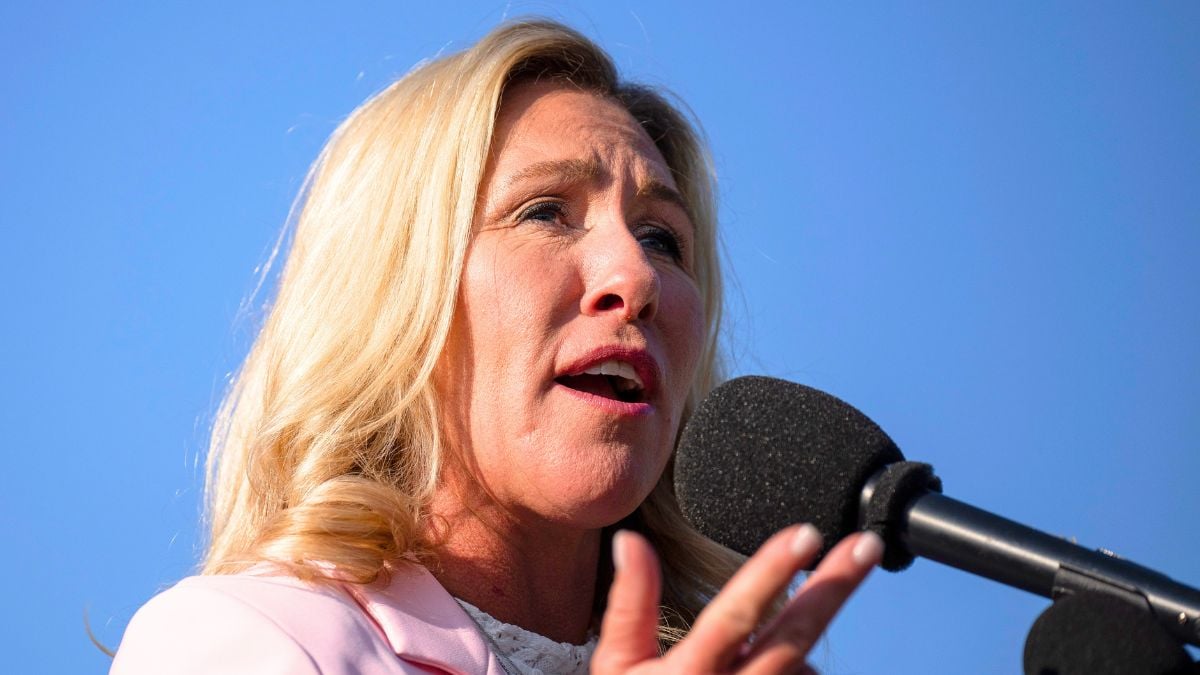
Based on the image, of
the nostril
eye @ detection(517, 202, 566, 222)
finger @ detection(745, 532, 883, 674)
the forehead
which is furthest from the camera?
the forehead

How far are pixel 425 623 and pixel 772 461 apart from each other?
3.15 feet

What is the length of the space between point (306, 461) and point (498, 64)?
3.78 ft

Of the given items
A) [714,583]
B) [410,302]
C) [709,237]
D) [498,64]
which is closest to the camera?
[410,302]

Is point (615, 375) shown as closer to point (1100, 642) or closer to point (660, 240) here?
point (660, 240)

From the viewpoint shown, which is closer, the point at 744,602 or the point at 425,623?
the point at 744,602

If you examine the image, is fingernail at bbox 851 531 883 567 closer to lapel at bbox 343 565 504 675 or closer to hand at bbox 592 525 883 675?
hand at bbox 592 525 883 675

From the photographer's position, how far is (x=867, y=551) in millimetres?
1432

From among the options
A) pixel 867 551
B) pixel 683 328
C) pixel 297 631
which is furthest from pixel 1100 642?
pixel 683 328

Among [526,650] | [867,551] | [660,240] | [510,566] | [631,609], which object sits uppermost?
[660,240]

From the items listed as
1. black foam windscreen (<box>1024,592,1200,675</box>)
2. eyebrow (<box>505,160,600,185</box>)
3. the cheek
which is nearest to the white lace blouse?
the cheek

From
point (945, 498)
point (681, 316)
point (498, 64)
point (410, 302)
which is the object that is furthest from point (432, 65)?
point (945, 498)

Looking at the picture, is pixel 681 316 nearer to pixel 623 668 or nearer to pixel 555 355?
pixel 555 355

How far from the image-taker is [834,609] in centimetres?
142

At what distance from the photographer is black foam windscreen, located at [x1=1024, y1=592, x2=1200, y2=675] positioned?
131 cm
